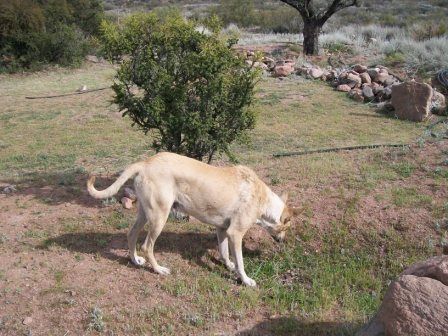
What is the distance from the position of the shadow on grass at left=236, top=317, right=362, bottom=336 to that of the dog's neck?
50.4 inches

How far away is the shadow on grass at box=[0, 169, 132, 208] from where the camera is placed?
7.97m

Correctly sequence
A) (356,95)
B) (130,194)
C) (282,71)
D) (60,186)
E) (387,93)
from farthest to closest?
(282,71) < (356,95) < (387,93) < (60,186) < (130,194)

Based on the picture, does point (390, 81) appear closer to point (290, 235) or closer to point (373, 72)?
point (373, 72)

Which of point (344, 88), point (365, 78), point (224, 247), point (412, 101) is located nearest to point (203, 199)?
point (224, 247)

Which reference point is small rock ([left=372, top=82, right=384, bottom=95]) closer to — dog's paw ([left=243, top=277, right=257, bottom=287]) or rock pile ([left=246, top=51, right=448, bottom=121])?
rock pile ([left=246, top=51, right=448, bottom=121])

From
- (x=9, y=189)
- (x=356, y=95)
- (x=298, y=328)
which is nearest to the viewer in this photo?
(x=298, y=328)

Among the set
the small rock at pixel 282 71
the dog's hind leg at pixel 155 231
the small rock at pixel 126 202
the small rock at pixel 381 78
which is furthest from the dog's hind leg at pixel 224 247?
the small rock at pixel 282 71

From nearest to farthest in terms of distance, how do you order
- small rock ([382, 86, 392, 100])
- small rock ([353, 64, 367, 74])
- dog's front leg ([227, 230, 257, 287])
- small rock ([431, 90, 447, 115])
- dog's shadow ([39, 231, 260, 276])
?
dog's front leg ([227, 230, 257, 287]), dog's shadow ([39, 231, 260, 276]), small rock ([431, 90, 447, 115]), small rock ([382, 86, 392, 100]), small rock ([353, 64, 367, 74])

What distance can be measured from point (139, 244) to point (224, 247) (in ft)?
4.13

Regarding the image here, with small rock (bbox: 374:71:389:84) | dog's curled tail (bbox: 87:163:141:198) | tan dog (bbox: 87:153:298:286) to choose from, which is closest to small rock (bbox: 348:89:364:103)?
small rock (bbox: 374:71:389:84)

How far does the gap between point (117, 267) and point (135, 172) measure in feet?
4.50

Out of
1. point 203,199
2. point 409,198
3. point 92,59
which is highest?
point 203,199

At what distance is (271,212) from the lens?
20.2ft

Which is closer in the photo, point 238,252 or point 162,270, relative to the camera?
point 238,252
